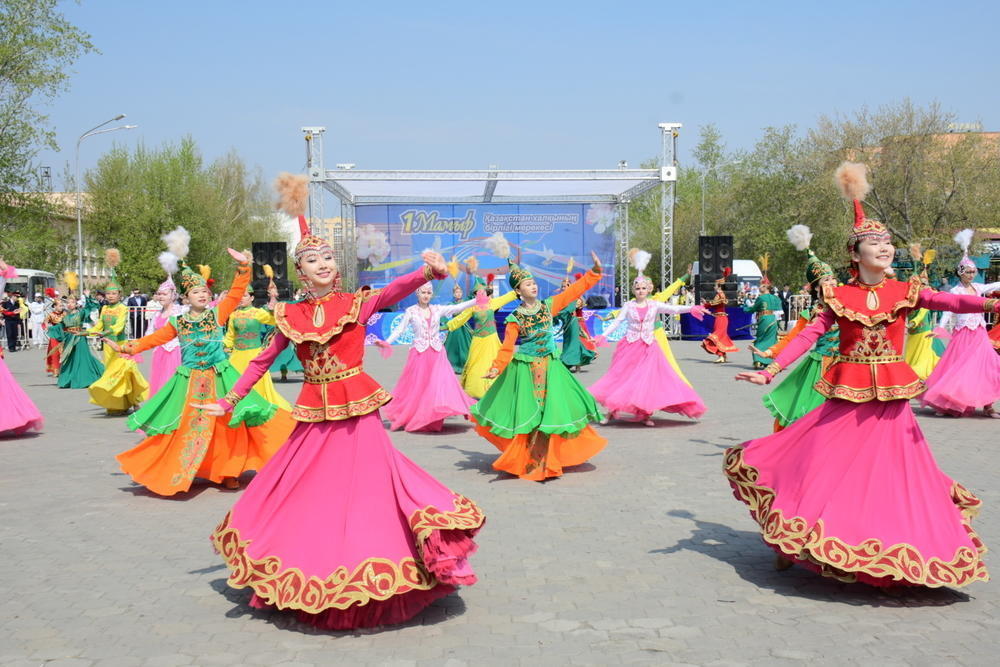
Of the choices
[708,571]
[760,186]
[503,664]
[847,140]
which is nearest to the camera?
[503,664]

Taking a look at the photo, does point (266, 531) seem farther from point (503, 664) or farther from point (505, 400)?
point (505, 400)

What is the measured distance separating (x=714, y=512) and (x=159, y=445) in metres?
4.77

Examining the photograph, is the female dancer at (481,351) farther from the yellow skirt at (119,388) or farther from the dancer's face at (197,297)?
the dancer's face at (197,297)

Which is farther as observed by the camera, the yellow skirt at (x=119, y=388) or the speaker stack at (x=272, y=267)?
the speaker stack at (x=272, y=267)

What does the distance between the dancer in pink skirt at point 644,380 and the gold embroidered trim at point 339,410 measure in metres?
7.15

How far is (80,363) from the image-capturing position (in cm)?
1845

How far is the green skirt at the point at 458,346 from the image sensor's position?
18.4 meters

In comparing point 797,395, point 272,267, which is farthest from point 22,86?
point 797,395

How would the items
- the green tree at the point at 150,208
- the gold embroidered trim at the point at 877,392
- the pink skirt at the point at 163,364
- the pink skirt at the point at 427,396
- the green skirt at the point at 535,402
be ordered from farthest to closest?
1. the green tree at the point at 150,208
2. the pink skirt at the point at 427,396
3. the pink skirt at the point at 163,364
4. the green skirt at the point at 535,402
5. the gold embroidered trim at the point at 877,392

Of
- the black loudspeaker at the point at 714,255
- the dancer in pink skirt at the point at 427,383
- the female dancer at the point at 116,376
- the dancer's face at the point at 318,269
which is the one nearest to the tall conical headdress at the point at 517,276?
the dancer in pink skirt at the point at 427,383

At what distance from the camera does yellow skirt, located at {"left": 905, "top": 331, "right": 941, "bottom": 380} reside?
13.6m

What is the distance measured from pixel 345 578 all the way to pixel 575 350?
15.7 m

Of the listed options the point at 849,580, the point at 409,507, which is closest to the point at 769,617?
the point at 849,580

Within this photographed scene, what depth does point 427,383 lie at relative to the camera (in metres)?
12.0
